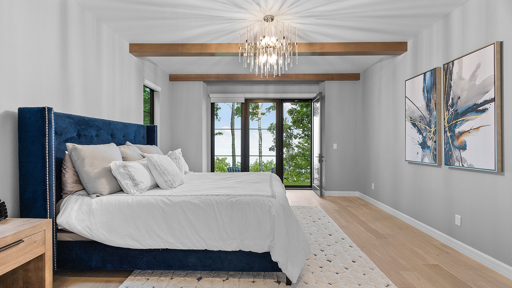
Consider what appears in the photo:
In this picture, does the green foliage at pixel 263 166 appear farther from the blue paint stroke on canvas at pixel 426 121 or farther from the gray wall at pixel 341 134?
the blue paint stroke on canvas at pixel 426 121

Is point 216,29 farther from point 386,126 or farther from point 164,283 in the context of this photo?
point 386,126

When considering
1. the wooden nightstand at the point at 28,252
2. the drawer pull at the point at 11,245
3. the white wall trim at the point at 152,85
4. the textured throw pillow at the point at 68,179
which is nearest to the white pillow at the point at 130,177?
the textured throw pillow at the point at 68,179

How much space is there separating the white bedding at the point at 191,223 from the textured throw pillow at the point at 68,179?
152 millimetres

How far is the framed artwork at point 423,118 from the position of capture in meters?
3.04

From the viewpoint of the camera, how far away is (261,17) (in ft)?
9.71

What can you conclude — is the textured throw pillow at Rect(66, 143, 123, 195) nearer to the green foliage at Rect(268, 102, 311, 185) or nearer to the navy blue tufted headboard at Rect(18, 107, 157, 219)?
the navy blue tufted headboard at Rect(18, 107, 157, 219)

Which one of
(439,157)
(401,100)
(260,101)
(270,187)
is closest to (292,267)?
(270,187)

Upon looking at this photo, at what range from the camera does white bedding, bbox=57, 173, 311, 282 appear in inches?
78.9

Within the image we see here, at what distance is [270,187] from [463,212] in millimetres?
2017

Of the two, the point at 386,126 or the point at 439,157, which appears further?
the point at 386,126

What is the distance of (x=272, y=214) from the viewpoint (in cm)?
200

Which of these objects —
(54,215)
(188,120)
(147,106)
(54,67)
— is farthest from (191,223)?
(188,120)

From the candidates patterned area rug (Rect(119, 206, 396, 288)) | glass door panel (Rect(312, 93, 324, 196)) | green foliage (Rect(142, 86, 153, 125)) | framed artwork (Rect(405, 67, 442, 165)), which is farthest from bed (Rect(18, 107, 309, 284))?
glass door panel (Rect(312, 93, 324, 196))

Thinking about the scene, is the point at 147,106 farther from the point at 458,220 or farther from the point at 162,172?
the point at 458,220
